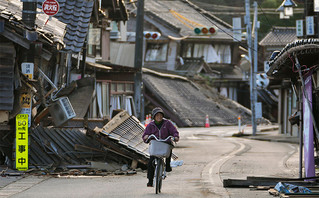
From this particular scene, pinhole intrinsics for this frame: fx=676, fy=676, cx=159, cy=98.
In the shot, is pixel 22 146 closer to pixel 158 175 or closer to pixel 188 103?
pixel 158 175

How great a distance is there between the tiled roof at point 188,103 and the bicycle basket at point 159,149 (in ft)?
120

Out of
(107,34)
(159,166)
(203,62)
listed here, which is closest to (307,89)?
(159,166)

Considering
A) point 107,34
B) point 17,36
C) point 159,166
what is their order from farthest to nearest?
point 107,34 → point 17,36 → point 159,166

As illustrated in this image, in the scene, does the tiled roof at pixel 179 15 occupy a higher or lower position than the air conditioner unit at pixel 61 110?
higher

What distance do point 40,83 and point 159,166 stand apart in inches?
222

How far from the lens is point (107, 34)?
37.0 meters

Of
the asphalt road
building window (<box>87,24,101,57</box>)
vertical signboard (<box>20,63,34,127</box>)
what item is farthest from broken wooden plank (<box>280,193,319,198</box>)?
building window (<box>87,24,101,57</box>)

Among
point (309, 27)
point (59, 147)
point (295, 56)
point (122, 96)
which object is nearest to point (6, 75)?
point (59, 147)

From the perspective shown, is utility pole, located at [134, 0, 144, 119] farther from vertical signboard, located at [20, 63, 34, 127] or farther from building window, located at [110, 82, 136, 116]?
vertical signboard, located at [20, 63, 34, 127]

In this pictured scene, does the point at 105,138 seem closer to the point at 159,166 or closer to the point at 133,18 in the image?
the point at 159,166

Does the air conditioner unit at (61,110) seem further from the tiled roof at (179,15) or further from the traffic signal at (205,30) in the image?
the tiled roof at (179,15)

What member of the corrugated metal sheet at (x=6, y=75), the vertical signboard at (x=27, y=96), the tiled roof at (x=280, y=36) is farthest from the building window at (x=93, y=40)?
the tiled roof at (x=280, y=36)

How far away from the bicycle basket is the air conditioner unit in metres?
4.88

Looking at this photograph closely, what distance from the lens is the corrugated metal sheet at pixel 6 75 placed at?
1712 centimetres
